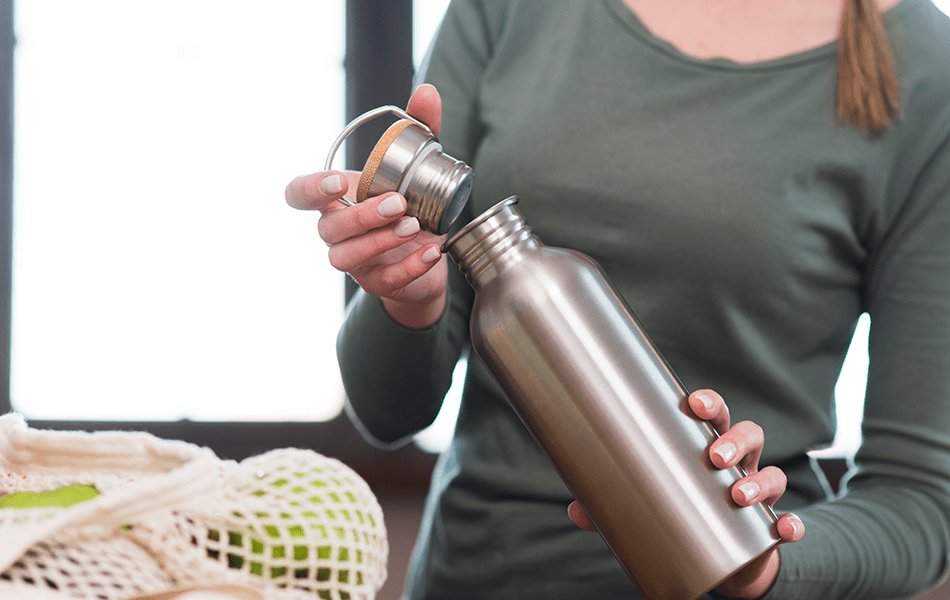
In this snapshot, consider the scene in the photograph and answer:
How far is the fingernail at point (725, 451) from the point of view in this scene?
1.30ft

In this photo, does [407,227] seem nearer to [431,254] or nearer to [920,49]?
[431,254]

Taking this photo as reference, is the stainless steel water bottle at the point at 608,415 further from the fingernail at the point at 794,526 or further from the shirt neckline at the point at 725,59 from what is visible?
the shirt neckline at the point at 725,59

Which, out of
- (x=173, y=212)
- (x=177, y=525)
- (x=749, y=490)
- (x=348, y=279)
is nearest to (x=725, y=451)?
(x=749, y=490)

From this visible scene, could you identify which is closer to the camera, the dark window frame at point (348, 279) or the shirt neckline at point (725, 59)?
the shirt neckline at point (725, 59)

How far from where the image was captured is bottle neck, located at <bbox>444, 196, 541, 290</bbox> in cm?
39

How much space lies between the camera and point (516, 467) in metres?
0.64

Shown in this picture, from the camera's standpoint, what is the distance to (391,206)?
39 cm

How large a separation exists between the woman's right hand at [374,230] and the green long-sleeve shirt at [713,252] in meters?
0.11

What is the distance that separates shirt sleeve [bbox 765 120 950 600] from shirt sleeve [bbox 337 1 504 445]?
0.32 meters

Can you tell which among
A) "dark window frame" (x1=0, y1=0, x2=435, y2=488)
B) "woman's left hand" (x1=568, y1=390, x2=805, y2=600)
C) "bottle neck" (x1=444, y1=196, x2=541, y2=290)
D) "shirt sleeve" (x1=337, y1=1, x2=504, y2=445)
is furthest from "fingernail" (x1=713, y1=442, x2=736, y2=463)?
"dark window frame" (x1=0, y1=0, x2=435, y2=488)

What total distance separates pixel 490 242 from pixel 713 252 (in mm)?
272

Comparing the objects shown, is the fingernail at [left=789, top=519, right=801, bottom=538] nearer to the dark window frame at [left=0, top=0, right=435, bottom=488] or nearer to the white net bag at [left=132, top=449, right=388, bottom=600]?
the white net bag at [left=132, top=449, right=388, bottom=600]

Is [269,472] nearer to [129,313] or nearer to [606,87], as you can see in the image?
[606,87]

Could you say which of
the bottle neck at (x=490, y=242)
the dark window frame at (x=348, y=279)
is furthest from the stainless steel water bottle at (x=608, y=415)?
the dark window frame at (x=348, y=279)
